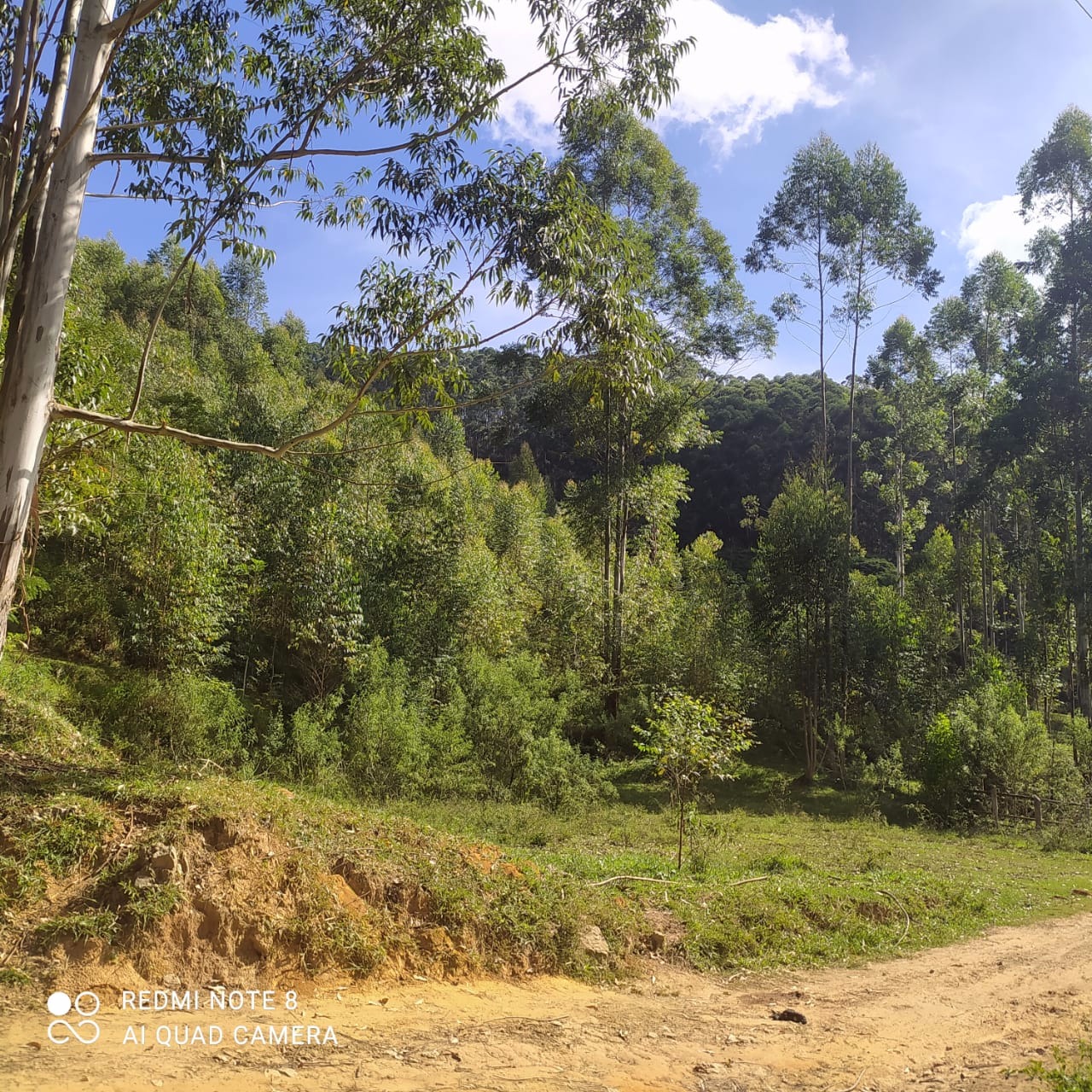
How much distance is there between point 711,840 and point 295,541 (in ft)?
33.3

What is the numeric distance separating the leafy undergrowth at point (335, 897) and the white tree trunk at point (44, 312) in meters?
1.67

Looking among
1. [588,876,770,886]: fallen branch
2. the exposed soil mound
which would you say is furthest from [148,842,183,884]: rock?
[588,876,770,886]: fallen branch

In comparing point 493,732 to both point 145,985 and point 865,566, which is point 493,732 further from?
point 865,566

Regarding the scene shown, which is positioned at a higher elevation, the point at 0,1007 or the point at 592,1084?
the point at 0,1007

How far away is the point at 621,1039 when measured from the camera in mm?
5082

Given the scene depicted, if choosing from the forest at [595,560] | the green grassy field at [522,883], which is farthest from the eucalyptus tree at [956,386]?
the green grassy field at [522,883]

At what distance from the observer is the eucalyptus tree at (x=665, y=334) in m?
22.6

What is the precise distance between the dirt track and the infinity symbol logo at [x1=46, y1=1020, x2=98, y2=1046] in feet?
0.13

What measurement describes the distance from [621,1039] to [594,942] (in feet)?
4.80

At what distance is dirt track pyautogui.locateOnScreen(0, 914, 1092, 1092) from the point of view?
13.0 ft

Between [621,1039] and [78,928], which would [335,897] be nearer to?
[78,928]

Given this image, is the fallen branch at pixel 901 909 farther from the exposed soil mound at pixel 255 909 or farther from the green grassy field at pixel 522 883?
the exposed soil mound at pixel 255 909

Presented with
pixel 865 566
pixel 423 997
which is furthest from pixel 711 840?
pixel 865 566

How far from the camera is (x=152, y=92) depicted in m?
8.06
